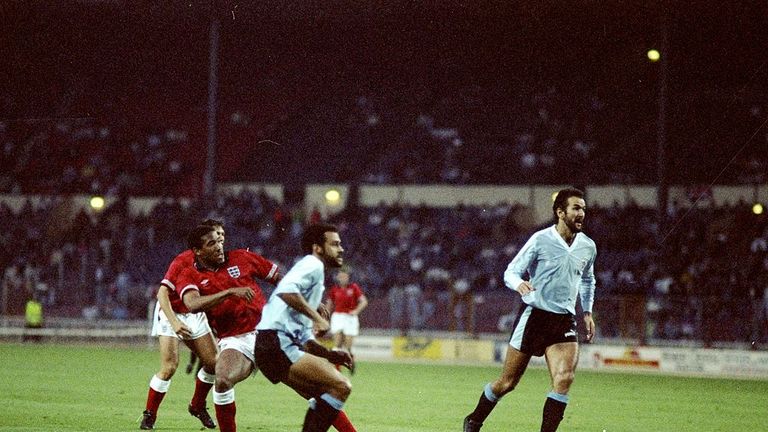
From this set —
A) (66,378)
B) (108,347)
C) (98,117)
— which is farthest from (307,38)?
(66,378)

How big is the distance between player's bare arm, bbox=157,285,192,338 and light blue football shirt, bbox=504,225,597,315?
314 cm

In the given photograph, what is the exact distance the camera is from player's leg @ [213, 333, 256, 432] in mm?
10820

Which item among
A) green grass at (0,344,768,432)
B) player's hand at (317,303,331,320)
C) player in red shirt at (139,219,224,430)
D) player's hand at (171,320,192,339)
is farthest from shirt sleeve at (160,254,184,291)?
player's hand at (317,303,331,320)

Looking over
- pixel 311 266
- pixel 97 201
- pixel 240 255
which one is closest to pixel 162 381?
pixel 240 255

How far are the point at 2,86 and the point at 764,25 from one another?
2935 cm

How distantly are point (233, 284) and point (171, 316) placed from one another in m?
0.73

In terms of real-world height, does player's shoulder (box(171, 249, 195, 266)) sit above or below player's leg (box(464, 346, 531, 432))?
above

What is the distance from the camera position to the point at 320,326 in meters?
9.05

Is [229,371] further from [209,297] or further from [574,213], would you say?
[574,213]

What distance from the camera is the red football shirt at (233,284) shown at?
11.4 m

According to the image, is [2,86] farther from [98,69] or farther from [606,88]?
[606,88]

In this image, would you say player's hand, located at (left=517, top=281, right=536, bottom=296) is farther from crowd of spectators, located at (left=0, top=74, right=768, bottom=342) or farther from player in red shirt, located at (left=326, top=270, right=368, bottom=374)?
crowd of spectators, located at (left=0, top=74, right=768, bottom=342)

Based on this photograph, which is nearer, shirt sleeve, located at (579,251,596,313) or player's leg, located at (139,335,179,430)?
shirt sleeve, located at (579,251,596,313)

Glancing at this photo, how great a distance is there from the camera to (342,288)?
2628 centimetres
